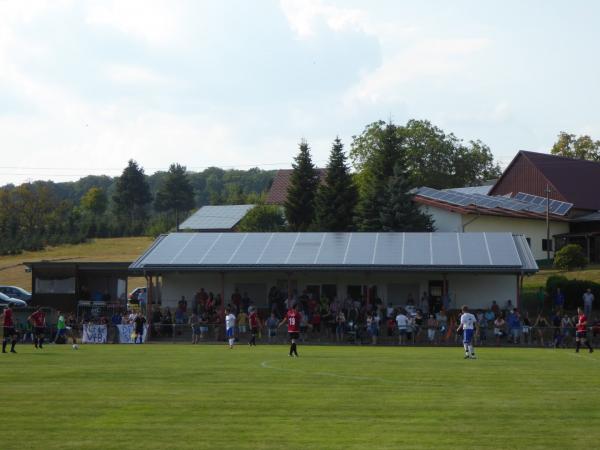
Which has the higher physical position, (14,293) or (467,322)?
(14,293)

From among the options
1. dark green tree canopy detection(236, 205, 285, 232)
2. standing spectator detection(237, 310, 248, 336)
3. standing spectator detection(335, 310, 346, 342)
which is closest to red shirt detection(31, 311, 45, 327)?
standing spectator detection(237, 310, 248, 336)

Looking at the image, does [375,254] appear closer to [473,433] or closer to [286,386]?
[286,386]

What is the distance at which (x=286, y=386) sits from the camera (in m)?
19.2

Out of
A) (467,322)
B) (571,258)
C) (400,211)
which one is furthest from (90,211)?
(467,322)

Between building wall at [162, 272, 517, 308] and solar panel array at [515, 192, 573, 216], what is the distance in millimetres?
27515

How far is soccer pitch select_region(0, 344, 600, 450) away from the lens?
13.1 metres

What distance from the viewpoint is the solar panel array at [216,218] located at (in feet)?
305

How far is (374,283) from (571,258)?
773 inches

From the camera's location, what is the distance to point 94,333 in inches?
1641

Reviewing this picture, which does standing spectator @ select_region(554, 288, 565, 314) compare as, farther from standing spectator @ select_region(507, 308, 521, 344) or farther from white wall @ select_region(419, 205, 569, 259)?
white wall @ select_region(419, 205, 569, 259)

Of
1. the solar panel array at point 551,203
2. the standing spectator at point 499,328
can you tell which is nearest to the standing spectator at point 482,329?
the standing spectator at point 499,328

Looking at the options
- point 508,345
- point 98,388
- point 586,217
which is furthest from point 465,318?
point 586,217

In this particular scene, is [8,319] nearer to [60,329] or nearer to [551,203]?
[60,329]

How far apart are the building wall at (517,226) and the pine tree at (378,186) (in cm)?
659
